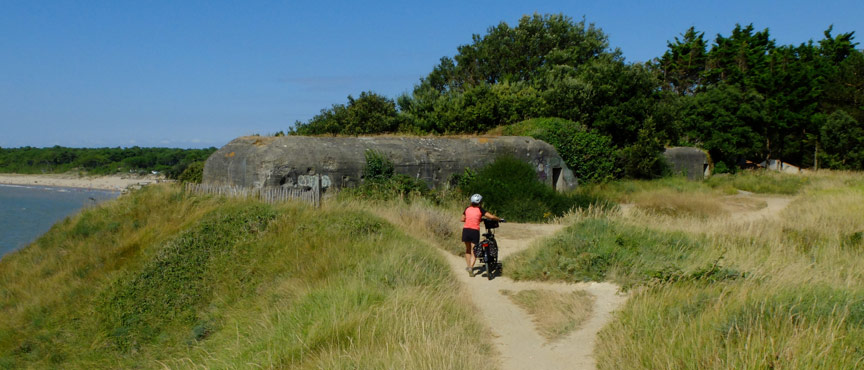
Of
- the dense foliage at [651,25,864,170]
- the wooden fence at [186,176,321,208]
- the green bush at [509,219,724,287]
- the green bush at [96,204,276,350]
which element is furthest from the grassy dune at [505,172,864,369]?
the dense foliage at [651,25,864,170]

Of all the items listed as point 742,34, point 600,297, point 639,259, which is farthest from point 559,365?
point 742,34

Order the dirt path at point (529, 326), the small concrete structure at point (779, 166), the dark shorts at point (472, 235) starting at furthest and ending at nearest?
1. the small concrete structure at point (779, 166)
2. the dark shorts at point (472, 235)
3. the dirt path at point (529, 326)

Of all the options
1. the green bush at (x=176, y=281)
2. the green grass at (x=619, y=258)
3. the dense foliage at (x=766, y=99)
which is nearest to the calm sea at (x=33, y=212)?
the green bush at (x=176, y=281)

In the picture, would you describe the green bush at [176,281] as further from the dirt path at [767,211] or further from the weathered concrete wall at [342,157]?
the dirt path at [767,211]

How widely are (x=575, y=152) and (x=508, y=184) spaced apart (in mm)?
6313

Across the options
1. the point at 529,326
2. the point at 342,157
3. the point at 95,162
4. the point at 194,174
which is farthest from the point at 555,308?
the point at 95,162

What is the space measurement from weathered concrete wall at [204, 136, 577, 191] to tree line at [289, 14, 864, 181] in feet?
11.0

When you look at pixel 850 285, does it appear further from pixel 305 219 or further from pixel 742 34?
pixel 742 34

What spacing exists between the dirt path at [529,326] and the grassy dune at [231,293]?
32cm

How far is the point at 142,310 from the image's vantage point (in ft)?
30.8

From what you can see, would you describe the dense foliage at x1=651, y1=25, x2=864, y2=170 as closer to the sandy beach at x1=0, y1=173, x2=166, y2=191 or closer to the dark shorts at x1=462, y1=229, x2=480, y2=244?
the dark shorts at x1=462, y1=229, x2=480, y2=244

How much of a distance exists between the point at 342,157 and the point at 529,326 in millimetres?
9215

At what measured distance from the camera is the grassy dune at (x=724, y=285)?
14.6 feet

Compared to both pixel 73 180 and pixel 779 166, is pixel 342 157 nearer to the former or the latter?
pixel 779 166
